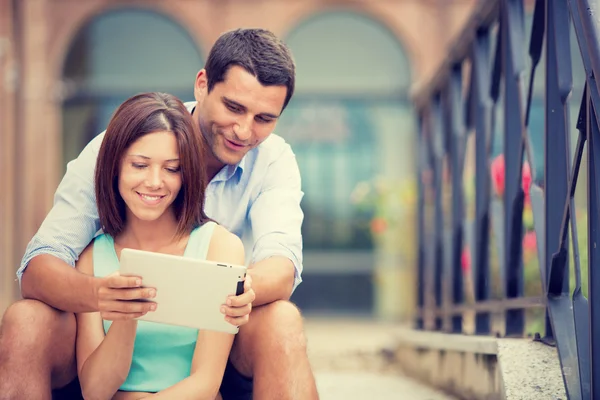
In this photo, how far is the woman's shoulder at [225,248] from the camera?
269 centimetres

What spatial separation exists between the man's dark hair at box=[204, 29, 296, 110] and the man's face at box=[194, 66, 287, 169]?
0.8 inches

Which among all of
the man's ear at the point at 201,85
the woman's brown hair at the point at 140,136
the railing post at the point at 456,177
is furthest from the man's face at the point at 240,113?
the railing post at the point at 456,177

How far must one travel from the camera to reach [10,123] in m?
12.0

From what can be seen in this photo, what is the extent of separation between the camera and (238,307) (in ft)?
7.68

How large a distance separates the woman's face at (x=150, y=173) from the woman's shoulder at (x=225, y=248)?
17cm

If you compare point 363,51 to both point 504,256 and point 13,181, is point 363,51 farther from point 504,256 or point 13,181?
point 504,256

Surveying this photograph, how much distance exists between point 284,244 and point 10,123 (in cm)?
975

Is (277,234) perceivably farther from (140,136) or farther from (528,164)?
(528,164)

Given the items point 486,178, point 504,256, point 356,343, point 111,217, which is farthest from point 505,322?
point 356,343

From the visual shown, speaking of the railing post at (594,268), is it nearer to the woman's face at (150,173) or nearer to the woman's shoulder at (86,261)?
the woman's face at (150,173)

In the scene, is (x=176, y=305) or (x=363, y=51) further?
(x=363, y=51)

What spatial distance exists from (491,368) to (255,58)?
1.18 metres

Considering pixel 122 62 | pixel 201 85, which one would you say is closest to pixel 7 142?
pixel 122 62

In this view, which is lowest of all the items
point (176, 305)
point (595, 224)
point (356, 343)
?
point (356, 343)
